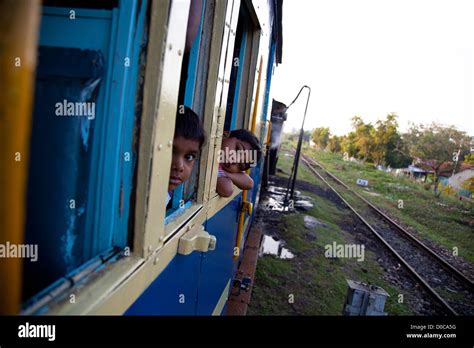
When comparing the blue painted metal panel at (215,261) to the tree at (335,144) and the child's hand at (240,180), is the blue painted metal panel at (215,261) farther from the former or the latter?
the tree at (335,144)

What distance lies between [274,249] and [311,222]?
3.18 meters

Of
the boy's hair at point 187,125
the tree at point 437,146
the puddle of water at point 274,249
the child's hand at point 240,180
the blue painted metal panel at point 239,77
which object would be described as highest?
the tree at point 437,146

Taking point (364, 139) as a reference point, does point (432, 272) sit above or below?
below

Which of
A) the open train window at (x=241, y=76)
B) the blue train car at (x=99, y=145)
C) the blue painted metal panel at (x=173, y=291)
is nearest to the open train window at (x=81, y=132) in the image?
the blue train car at (x=99, y=145)

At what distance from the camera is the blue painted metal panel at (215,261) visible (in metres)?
1.82

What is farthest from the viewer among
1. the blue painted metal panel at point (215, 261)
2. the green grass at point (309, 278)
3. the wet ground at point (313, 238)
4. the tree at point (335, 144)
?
the tree at point (335, 144)

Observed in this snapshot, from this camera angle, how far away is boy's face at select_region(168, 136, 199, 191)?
142 centimetres

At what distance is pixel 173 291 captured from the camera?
125cm

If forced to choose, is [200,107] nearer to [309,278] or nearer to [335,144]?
[309,278]

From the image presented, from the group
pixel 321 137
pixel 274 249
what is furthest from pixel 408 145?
pixel 274 249

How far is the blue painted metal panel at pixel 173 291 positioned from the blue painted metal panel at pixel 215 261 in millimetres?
159

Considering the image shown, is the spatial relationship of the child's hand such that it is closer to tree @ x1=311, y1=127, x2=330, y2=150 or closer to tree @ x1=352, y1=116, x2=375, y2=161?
tree @ x1=352, y1=116, x2=375, y2=161

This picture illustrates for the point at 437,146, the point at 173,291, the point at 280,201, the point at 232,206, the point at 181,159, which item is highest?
the point at 437,146
